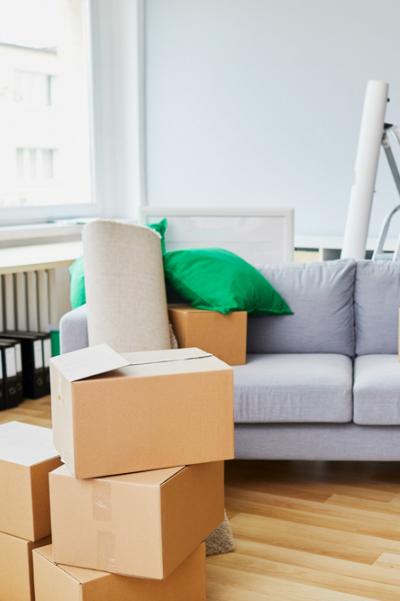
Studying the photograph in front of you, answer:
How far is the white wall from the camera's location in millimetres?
5164

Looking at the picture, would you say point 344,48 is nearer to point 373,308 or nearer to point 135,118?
point 135,118

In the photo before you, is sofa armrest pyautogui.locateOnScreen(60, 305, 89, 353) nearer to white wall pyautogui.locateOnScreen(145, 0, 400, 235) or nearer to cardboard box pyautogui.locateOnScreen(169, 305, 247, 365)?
cardboard box pyautogui.locateOnScreen(169, 305, 247, 365)

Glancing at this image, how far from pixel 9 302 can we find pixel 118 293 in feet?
5.95

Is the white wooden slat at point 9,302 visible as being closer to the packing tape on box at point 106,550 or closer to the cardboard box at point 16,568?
the cardboard box at point 16,568

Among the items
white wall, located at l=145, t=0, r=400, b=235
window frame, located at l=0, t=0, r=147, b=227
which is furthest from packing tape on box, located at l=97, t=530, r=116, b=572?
window frame, located at l=0, t=0, r=147, b=227

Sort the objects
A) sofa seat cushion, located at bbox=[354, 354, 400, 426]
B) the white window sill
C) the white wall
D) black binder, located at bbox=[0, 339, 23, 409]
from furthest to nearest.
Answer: the white wall → the white window sill → black binder, located at bbox=[0, 339, 23, 409] → sofa seat cushion, located at bbox=[354, 354, 400, 426]

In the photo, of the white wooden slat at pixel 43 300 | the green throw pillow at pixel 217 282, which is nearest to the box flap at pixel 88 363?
the green throw pillow at pixel 217 282

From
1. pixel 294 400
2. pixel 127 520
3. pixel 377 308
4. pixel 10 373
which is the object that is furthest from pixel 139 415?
pixel 10 373

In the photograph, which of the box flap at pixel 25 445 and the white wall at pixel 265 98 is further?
the white wall at pixel 265 98

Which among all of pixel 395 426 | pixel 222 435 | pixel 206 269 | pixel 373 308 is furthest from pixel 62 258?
pixel 222 435

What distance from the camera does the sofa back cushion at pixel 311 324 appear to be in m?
3.48

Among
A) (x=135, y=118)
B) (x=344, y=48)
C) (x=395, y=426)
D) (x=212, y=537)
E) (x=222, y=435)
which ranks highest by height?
(x=344, y=48)

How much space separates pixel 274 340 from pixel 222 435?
137cm

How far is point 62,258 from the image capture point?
15.1 feet
